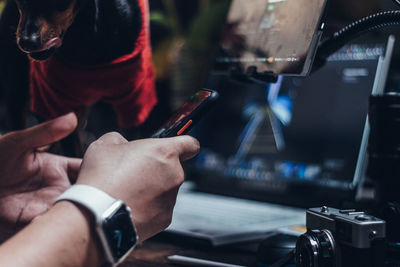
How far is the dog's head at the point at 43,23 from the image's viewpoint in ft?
1.84

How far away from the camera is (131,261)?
599 mm

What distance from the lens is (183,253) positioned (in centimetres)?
63

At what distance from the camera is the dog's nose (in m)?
0.56

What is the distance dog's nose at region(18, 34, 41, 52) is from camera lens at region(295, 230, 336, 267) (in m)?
0.39

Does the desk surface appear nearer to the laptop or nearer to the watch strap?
the laptop

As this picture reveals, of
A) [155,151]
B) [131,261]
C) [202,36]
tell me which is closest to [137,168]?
[155,151]

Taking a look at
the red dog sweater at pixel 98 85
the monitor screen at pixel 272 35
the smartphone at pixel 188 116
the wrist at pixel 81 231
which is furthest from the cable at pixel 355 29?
the wrist at pixel 81 231

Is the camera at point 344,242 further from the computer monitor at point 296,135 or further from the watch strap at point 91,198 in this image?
the computer monitor at point 296,135

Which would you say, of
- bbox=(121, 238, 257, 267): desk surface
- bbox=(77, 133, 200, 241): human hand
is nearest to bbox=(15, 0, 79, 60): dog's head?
bbox=(77, 133, 200, 241): human hand

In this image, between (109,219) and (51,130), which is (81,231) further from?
(51,130)

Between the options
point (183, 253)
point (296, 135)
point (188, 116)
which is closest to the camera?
point (188, 116)

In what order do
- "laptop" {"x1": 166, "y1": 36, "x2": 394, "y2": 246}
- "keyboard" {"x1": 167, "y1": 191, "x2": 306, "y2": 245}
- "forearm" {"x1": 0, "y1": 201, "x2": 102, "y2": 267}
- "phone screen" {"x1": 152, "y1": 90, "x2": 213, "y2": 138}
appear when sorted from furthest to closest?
"laptop" {"x1": 166, "y1": 36, "x2": 394, "y2": 246}, "keyboard" {"x1": 167, "y1": 191, "x2": 306, "y2": 245}, "phone screen" {"x1": 152, "y1": 90, "x2": 213, "y2": 138}, "forearm" {"x1": 0, "y1": 201, "x2": 102, "y2": 267}

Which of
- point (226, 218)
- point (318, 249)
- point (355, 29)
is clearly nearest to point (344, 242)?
point (318, 249)

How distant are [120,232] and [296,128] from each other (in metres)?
0.65
